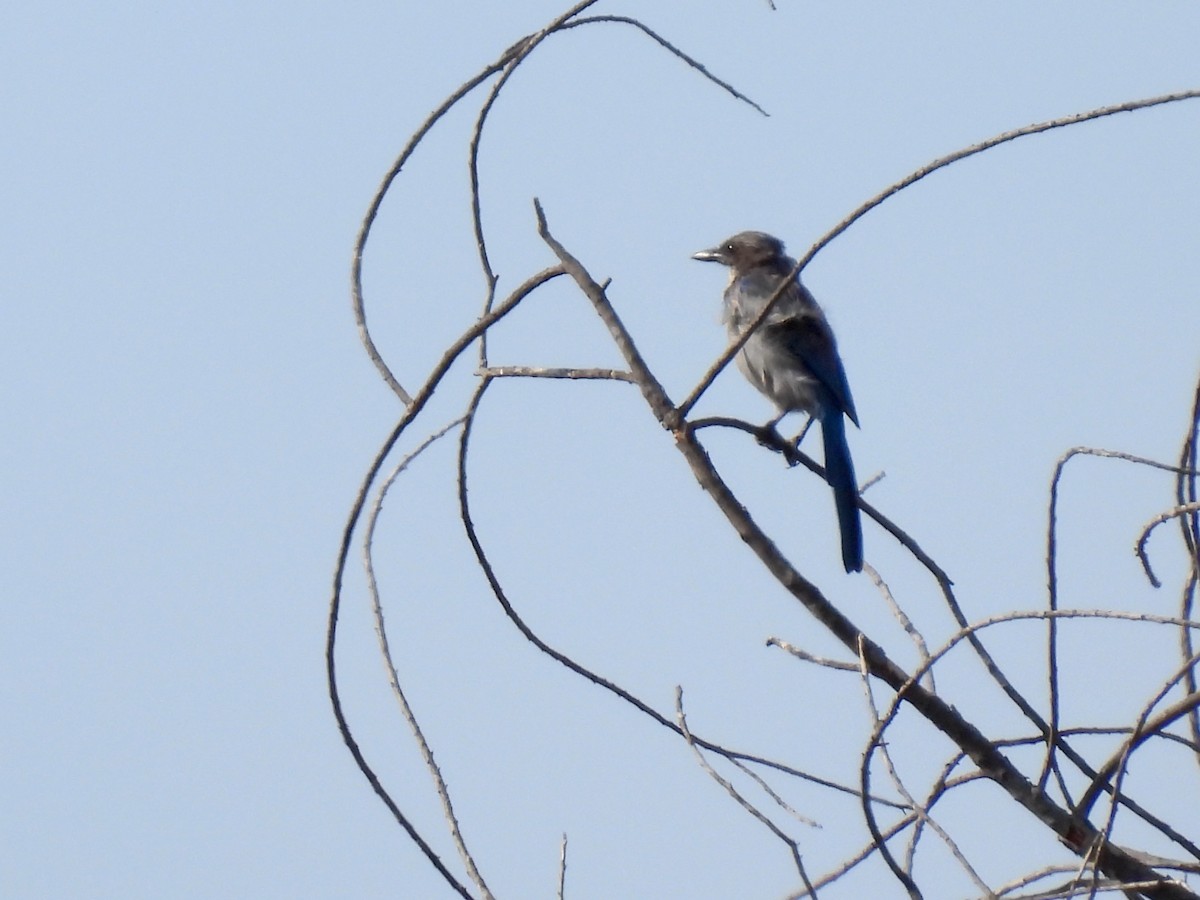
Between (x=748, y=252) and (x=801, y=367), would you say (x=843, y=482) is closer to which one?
(x=801, y=367)

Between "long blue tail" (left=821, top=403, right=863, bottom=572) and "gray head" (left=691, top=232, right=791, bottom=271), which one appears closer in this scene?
"long blue tail" (left=821, top=403, right=863, bottom=572)

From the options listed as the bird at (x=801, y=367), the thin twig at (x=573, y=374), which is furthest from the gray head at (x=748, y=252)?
the thin twig at (x=573, y=374)

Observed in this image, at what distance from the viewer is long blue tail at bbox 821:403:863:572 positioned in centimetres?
594

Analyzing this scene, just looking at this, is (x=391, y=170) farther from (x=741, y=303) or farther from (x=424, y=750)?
(x=741, y=303)

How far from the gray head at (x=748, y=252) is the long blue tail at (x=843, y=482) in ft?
4.25

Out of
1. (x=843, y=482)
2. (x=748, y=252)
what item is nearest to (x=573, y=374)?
(x=843, y=482)

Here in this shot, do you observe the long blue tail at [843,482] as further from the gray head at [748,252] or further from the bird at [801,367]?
the gray head at [748,252]

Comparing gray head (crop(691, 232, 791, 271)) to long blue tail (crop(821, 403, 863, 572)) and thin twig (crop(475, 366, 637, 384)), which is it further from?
thin twig (crop(475, 366, 637, 384))

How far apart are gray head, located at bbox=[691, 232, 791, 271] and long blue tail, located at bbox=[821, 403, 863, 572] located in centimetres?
130

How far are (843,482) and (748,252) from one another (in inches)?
77.9

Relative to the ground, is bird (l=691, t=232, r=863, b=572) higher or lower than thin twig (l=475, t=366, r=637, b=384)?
higher

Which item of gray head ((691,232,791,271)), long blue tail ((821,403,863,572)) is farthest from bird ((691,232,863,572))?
gray head ((691,232,791,271))

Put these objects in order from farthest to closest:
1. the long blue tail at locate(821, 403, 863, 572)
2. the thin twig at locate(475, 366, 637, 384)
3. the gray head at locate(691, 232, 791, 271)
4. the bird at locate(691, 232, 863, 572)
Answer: the gray head at locate(691, 232, 791, 271), the bird at locate(691, 232, 863, 572), the long blue tail at locate(821, 403, 863, 572), the thin twig at locate(475, 366, 637, 384)

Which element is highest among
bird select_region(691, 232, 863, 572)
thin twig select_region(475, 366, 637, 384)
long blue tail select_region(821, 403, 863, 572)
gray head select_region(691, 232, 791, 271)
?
gray head select_region(691, 232, 791, 271)
